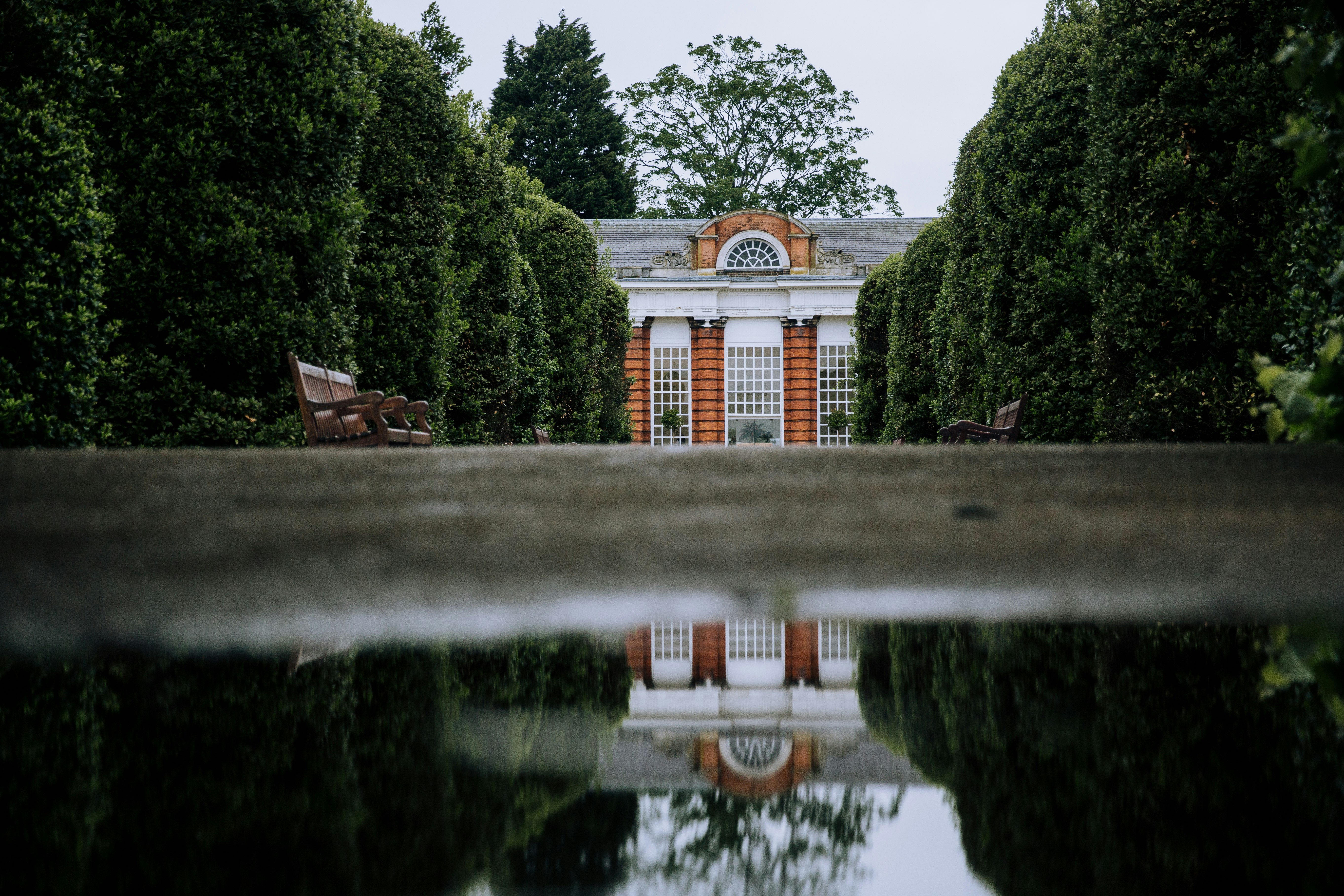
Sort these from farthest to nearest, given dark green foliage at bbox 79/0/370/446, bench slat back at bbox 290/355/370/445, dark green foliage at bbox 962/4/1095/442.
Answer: dark green foliage at bbox 962/4/1095/442 < dark green foliage at bbox 79/0/370/446 < bench slat back at bbox 290/355/370/445

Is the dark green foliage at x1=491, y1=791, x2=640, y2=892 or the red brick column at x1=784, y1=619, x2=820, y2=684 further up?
the dark green foliage at x1=491, y1=791, x2=640, y2=892

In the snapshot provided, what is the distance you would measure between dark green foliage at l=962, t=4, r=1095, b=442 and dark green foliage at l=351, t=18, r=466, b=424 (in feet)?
16.3

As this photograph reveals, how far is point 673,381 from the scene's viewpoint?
90.9ft

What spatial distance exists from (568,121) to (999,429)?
107ft

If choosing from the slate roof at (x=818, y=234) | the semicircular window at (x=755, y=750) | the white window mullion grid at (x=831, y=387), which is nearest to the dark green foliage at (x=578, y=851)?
the semicircular window at (x=755, y=750)

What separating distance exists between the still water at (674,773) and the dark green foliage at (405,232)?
584 cm

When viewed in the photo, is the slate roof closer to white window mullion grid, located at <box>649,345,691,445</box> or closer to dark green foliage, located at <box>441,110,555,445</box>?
white window mullion grid, located at <box>649,345,691,445</box>

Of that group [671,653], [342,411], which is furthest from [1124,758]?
[342,411]

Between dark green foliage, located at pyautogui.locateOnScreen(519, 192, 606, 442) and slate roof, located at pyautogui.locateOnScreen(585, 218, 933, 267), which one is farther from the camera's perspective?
slate roof, located at pyautogui.locateOnScreen(585, 218, 933, 267)

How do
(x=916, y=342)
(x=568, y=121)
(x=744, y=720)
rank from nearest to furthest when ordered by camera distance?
1. (x=744, y=720)
2. (x=916, y=342)
3. (x=568, y=121)

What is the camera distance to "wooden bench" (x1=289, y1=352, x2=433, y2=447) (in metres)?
5.01

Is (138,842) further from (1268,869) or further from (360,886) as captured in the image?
(1268,869)

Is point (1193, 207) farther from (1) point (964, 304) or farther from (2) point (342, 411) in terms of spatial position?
(2) point (342, 411)

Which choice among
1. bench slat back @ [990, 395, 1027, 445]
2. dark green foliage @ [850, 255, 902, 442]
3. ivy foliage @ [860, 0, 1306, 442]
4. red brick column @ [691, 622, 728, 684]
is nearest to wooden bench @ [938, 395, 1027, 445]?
bench slat back @ [990, 395, 1027, 445]
